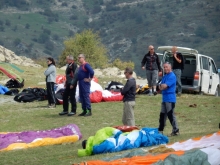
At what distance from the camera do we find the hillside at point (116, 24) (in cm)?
12544

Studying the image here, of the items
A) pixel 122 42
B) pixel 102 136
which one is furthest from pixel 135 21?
pixel 102 136

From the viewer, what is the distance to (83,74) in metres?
18.6

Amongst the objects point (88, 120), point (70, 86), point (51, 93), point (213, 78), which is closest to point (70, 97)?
point (70, 86)

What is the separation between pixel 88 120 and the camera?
59.8 feet

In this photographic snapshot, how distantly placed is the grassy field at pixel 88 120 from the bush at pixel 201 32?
327 feet

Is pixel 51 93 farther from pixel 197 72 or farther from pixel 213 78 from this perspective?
pixel 213 78

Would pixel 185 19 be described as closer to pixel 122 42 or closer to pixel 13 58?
pixel 122 42

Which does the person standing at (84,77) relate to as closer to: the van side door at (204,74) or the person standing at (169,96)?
the person standing at (169,96)

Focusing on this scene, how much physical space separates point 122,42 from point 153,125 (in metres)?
122

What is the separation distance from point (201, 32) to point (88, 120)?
4219 inches

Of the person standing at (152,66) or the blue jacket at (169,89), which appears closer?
the blue jacket at (169,89)

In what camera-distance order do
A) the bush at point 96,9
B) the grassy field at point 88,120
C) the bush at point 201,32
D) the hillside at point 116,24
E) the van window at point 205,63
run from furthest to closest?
the bush at point 96,9 → the hillside at point 116,24 → the bush at point 201,32 → the van window at point 205,63 → the grassy field at point 88,120

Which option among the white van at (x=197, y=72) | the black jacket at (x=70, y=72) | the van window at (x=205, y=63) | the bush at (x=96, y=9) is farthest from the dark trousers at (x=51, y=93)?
the bush at (x=96, y=9)

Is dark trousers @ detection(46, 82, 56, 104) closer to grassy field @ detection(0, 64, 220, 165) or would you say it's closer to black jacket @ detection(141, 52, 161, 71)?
grassy field @ detection(0, 64, 220, 165)
